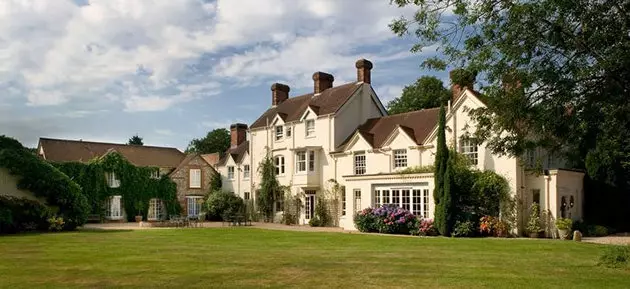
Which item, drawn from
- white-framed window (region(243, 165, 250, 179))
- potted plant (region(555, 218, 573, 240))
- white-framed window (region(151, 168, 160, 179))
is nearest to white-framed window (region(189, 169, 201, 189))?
white-framed window (region(151, 168, 160, 179))

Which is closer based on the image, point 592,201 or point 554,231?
point 554,231

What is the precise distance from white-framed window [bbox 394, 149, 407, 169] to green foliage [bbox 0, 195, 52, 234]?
19067 millimetres

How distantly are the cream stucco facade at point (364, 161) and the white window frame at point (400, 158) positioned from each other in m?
0.06

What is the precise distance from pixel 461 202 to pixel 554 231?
4.30 meters

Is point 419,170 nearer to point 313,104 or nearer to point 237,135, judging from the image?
point 313,104

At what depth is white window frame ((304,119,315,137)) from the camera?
38750mm

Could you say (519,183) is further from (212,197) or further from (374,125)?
(212,197)

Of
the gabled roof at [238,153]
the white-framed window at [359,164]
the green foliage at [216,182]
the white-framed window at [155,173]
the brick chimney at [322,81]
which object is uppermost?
the brick chimney at [322,81]

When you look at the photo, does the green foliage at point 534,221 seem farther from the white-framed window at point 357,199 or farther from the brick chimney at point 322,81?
the brick chimney at point 322,81

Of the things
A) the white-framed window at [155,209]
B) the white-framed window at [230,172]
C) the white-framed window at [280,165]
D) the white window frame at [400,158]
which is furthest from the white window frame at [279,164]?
the white-framed window at [155,209]

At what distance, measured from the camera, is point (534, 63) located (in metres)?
13.4

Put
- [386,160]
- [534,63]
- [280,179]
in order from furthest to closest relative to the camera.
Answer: [280,179], [386,160], [534,63]

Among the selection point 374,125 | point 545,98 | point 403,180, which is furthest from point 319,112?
point 545,98

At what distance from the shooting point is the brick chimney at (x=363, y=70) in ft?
125
